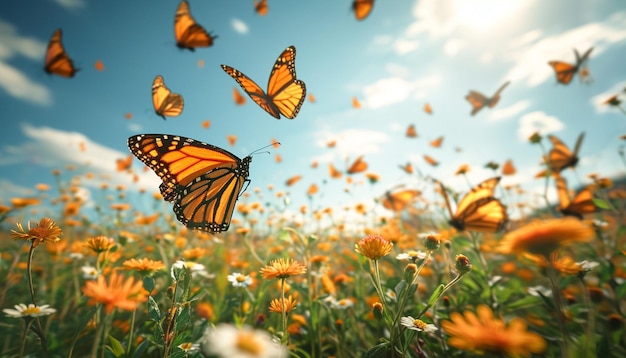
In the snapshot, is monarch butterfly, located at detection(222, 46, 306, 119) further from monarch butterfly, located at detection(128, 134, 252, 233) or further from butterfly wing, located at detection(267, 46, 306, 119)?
monarch butterfly, located at detection(128, 134, 252, 233)

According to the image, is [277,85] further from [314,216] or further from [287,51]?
[314,216]

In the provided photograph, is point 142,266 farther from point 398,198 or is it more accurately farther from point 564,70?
point 564,70

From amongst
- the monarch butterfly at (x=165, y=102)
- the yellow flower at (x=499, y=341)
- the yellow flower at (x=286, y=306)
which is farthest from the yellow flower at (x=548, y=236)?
the monarch butterfly at (x=165, y=102)

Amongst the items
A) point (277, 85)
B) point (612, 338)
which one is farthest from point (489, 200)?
point (277, 85)

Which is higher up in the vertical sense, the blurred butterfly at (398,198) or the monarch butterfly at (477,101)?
the monarch butterfly at (477,101)

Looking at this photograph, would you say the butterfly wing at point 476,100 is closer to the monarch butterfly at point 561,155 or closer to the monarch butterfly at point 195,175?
the monarch butterfly at point 561,155

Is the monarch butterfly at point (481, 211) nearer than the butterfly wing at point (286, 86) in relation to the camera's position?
No

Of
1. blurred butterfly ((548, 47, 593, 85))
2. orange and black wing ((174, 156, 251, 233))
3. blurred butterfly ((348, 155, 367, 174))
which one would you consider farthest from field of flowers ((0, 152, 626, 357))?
blurred butterfly ((548, 47, 593, 85))
